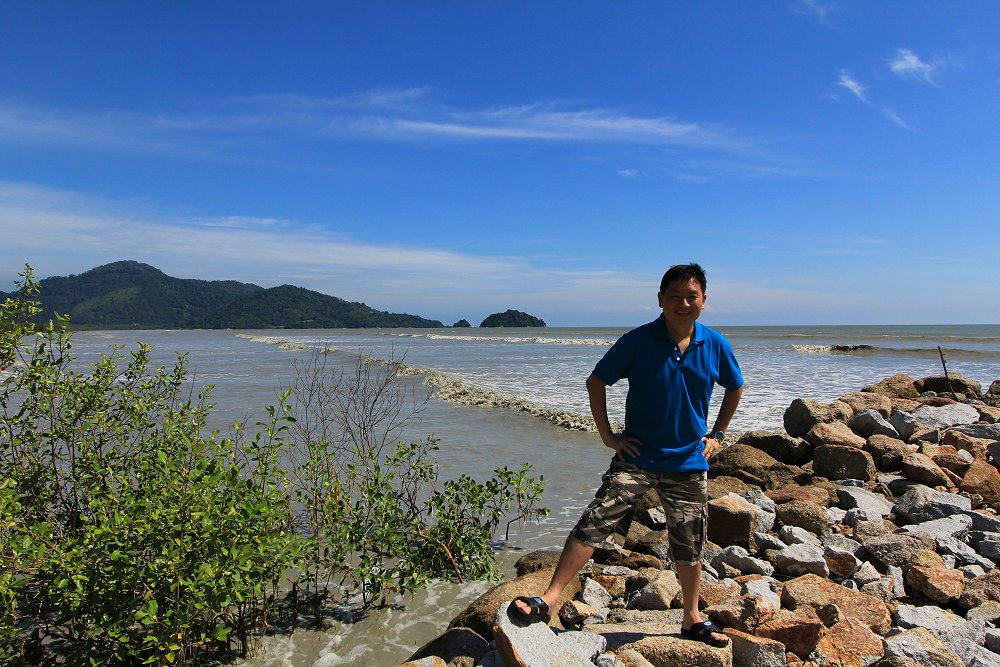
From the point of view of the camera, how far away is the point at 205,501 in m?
3.58

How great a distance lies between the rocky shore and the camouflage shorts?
49 cm

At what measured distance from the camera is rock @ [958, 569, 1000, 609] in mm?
4453

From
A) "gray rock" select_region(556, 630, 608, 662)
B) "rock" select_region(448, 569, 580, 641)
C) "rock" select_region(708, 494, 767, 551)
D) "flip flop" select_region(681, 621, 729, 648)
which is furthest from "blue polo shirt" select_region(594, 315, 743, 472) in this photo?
"rock" select_region(708, 494, 767, 551)

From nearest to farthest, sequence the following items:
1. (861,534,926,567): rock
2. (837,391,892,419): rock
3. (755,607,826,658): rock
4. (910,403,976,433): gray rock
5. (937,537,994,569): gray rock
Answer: (755,607,826,658): rock → (861,534,926,567): rock → (937,537,994,569): gray rock → (910,403,976,433): gray rock → (837,391,892,419): rock

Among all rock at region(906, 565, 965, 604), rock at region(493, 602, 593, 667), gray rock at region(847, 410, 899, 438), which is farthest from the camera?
gray rock at region(847, 410, 899, 438)

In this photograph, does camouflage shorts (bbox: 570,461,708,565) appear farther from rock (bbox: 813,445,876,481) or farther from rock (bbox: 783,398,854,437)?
rock (bbox: 783,398,854,437)

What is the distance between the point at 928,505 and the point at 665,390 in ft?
15.1

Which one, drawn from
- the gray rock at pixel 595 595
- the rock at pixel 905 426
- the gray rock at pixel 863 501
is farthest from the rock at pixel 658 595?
the rock at pixel 905 426

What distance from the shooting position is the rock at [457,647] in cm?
363

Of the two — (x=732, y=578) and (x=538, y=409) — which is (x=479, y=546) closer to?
(x=732, y=578)

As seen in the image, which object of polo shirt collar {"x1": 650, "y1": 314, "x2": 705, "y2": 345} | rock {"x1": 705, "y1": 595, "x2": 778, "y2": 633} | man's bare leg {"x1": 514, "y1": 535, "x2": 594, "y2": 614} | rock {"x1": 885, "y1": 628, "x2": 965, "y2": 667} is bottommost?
rock {"x1": 885, "y1": 628, "x2": 965, "y2": 667}

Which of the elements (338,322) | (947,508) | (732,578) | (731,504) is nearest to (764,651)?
(732,578)

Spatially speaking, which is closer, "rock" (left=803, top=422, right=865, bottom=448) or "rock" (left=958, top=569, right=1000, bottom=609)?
"rock" (left=958, top=569, right=1000, bottom=609)

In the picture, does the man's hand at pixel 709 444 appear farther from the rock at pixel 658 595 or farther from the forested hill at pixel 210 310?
the forested hill at pixel 210 310
